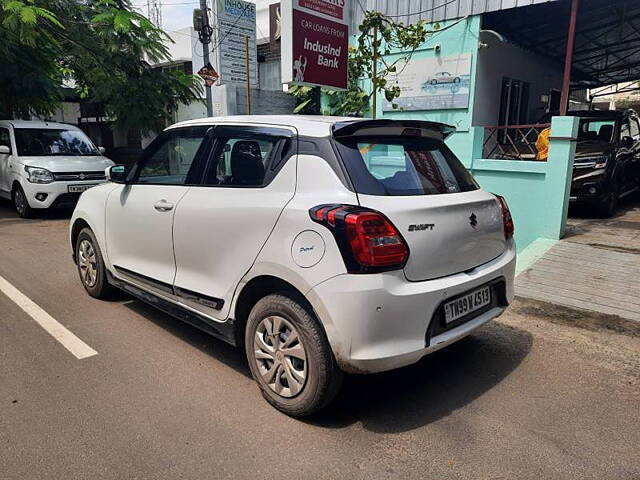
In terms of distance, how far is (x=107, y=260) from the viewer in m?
4.43

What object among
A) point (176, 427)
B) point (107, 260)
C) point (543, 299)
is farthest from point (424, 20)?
point (176, 427)

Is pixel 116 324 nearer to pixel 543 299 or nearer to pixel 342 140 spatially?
pixel 342 140

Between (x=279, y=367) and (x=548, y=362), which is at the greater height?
(x=279, y=367)

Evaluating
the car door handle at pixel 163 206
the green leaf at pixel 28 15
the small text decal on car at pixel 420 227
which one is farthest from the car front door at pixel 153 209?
the green leaf at pixel 28 15

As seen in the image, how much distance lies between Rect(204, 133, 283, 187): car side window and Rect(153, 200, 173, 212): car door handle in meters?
0.37

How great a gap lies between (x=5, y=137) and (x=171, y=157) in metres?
7.56

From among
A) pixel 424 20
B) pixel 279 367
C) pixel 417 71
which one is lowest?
pixel 279 367

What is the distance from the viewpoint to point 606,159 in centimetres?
847

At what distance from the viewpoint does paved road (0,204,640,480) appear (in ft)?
8.20

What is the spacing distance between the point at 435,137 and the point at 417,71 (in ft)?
25.3

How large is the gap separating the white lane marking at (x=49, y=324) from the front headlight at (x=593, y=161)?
8.10m

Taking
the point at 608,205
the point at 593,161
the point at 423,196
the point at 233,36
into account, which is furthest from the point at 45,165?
the point at 608,205

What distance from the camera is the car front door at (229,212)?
9.69ft

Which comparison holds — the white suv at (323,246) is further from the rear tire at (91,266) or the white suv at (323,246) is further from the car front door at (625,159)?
the car front door at (625,159)
